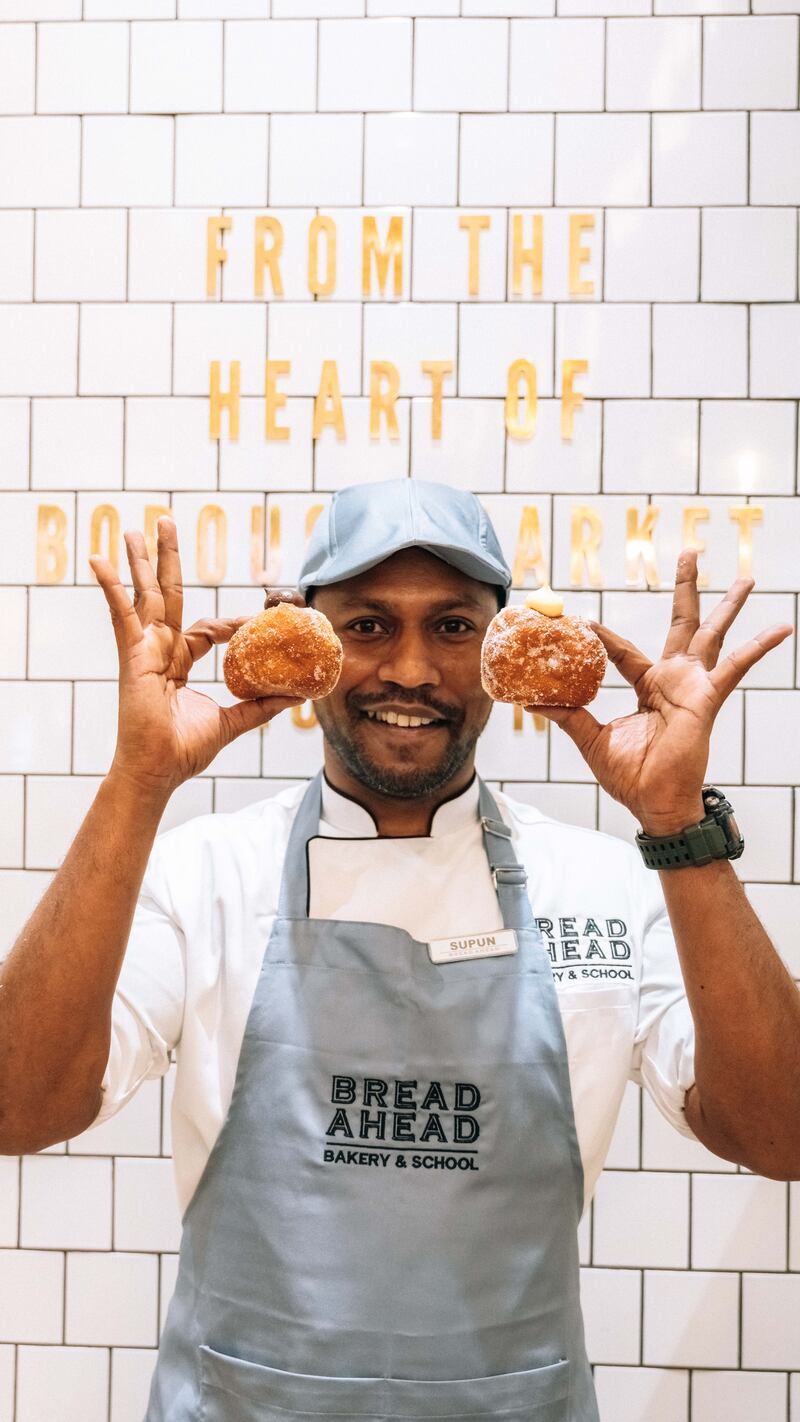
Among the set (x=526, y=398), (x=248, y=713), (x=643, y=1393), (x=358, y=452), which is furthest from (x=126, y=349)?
(x=643, y=1393)

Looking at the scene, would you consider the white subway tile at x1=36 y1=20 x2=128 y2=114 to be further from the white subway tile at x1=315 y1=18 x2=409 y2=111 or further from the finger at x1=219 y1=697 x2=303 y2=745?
the finger at x1=219 y1=697 x2=303 y2=745

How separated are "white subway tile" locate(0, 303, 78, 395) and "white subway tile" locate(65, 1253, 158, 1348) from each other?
148cm

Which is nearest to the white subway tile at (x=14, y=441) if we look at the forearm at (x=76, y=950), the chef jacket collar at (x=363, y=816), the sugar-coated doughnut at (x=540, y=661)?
the chef jacket collar at (x=363, y=816)

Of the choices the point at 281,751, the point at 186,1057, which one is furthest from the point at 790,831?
the point at 186,1057

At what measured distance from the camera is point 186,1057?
54.9 inches

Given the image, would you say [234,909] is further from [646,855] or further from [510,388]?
[510,388]

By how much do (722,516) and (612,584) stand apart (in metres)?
0.22

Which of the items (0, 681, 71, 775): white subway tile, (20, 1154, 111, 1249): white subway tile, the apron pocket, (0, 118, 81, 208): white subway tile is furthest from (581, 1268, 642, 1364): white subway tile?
(0, 118, 81, 208): white subway tile

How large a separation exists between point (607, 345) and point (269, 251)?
1.95 feet

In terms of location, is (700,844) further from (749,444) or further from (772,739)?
(749,444)

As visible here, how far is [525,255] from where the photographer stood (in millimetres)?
1846

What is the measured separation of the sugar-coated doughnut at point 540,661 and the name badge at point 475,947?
331 millimetres

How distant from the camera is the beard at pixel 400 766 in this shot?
1.43 m

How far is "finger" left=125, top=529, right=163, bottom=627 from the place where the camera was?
121 cm
